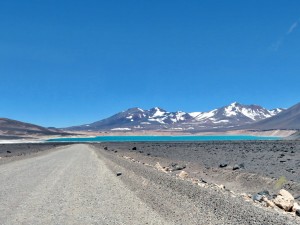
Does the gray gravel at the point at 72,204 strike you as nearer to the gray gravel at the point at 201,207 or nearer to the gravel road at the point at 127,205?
the gravel road at the point at 127,205

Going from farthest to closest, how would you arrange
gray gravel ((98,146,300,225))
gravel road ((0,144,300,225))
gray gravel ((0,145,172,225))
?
gray gravel ((0,145,172,225)) → gravel road ((0,144,300,225)) → gray gravel ((98,146,300,225))

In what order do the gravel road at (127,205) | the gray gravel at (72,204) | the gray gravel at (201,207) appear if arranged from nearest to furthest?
1. the gray gravel at (201,207)
2. the gravel road at (127,205)
3. the gray gravel at (72,204)

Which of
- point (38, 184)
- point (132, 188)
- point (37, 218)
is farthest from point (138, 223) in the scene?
point (38, 184)

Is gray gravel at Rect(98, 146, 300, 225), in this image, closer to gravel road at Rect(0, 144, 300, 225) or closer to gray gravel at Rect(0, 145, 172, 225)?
gravel road at Rect(0, 144, 300, 225)

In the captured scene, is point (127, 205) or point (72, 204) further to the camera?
point (72, 204)

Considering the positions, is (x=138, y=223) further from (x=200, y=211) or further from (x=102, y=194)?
(x=102, y=194)

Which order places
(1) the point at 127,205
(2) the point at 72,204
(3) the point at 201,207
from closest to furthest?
(3) the point at 201,207 → (1) the point at 127,205 → (2) the point at 72,204

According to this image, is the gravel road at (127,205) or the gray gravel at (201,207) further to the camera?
the gravel road at (127,205)

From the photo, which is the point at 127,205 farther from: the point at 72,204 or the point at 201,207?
the point at 201,207

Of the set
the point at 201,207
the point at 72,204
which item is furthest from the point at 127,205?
the point at 201,207

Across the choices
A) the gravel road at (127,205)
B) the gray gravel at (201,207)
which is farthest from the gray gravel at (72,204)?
the gray gravel at (201,207)

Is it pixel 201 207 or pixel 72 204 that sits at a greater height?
pixel 72 204

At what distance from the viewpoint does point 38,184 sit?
1722cm

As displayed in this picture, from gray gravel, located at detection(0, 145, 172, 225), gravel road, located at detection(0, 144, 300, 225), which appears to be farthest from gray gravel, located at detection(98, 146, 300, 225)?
gray gravel, located at detection(0, 145, 172, 225)
